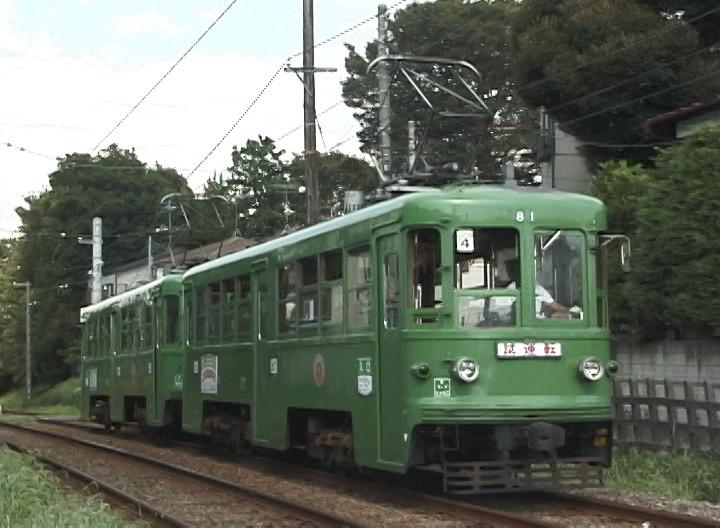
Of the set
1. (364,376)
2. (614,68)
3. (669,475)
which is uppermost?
(614,68)

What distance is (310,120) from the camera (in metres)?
23.7

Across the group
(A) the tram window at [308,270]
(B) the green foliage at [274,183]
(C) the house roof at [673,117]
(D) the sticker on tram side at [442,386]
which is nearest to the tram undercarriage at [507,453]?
(D) the sticker on tram side at [442,386]

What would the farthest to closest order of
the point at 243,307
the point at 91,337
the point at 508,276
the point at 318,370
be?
the point at 91,337
the point at 243,307
the point at 318,370
the point at 508,276

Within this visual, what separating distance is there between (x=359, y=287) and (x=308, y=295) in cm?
170


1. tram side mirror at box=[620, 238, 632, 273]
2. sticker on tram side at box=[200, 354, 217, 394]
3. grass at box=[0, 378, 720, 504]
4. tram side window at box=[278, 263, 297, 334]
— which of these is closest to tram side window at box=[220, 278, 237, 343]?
sticker on tram side at box=[200, 354, 217, 394]

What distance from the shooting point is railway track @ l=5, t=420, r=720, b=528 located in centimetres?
1149

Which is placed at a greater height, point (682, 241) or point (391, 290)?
point (682, 241)

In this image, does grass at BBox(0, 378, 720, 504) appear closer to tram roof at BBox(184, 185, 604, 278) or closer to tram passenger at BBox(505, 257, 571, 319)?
tram passenger at BBox(505, 257, 571, 319)

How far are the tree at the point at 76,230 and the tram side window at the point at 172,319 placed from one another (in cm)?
5504

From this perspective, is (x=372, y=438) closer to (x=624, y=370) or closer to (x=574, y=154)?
(x=624, y=370)

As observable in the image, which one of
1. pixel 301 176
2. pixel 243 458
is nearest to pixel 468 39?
pixel 301 176

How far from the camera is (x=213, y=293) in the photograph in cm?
2006

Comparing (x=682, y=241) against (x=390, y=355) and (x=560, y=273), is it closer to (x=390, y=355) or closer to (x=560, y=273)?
(x=560, y=273)

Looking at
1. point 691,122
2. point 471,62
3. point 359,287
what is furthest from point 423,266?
point 471,62
